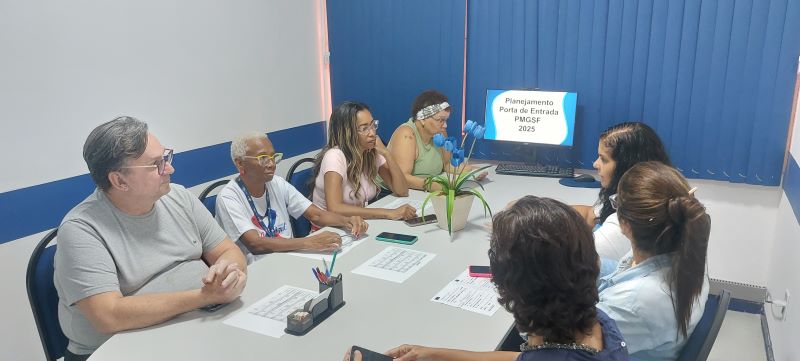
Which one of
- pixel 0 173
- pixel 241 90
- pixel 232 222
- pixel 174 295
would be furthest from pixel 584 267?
pixel 241 90

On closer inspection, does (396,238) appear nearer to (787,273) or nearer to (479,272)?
(479,272)

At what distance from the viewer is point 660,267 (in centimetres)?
133

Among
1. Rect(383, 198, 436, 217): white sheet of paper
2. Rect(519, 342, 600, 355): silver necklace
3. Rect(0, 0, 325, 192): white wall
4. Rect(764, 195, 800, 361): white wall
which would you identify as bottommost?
Rect(764, 195, 800, 361): white wall

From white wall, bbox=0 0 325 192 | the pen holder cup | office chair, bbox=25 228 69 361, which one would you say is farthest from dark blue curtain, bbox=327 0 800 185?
office chair, bbox=25 228 69 361

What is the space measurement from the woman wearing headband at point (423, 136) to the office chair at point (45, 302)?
1.96m

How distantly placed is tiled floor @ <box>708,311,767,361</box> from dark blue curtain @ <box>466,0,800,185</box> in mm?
800

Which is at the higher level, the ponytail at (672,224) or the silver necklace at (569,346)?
the ponytail at (672,224)

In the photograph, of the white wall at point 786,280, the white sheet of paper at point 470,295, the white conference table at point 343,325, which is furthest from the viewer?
the white wall at point 786,280

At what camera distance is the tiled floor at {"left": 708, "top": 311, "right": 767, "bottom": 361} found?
2.68m

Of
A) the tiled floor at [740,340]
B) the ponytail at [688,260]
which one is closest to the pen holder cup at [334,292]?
the ponytail at [688,260]

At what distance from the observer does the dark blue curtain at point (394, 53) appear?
12.2 feet

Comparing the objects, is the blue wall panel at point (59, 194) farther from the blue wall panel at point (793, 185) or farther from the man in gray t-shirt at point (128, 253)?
the blue wall panel at point (793, 185)

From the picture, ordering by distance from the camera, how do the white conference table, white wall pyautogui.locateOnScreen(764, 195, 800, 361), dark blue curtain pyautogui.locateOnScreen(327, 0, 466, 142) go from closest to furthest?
the white conference table < white wall pyautogui.locateOnScreen(764, 195, 800, 361) < dark blue curtain pyautogui.locateOnScreen(327, 0, 466, 142)

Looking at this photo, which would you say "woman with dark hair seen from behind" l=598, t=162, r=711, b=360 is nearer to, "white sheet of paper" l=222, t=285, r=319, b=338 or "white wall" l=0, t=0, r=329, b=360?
"white sheet of paper" l=222, t=285, r=319, b=338
